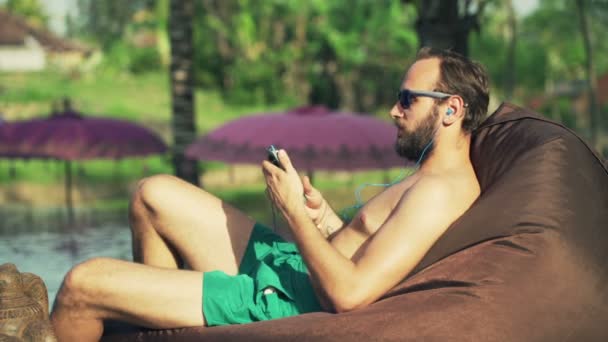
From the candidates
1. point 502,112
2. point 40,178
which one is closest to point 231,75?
point 40,178

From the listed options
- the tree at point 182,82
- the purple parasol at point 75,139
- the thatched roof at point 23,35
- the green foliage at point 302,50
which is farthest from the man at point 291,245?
the thatched roof at point 23,35

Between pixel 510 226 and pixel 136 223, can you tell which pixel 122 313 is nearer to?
pixel 136 223

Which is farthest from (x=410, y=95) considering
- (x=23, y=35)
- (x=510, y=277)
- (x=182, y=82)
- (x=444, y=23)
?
(x=23, y=35)

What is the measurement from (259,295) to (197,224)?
1.54 feet

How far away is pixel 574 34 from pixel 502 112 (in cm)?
5563

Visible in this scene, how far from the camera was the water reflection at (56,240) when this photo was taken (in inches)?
432

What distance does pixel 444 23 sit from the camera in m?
10.2

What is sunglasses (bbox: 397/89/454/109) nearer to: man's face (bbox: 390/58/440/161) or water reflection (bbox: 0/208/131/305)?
man's face (bbox: 390/58/440/161)

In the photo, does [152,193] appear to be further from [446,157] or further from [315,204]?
[446,157]

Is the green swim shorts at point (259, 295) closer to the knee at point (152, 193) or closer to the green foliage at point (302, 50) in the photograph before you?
the knee at point (152, 193)

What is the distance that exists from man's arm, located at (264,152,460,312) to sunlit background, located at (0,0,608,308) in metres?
5.18

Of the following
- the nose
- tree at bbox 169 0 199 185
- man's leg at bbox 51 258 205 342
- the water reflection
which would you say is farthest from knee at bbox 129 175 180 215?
tree at bbox 169 0 199 185

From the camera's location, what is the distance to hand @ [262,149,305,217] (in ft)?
12.5

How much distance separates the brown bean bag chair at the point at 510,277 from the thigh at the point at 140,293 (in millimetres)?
87
